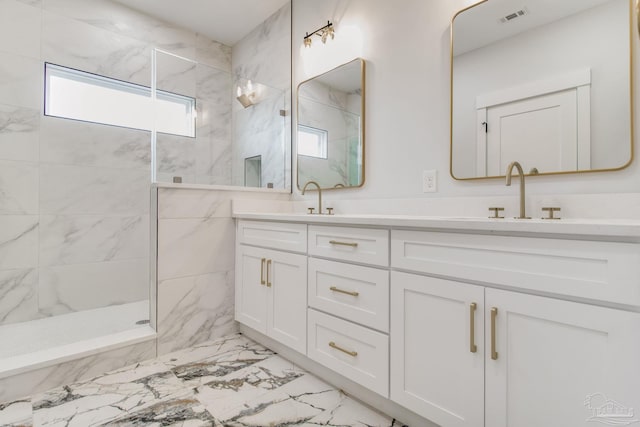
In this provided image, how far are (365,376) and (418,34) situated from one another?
183cm

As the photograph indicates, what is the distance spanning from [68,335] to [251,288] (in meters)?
1.23

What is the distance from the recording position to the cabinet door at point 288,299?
175 cm

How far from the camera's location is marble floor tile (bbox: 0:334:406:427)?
1.38 metres

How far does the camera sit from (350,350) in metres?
1.49

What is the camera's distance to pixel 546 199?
4.50ft

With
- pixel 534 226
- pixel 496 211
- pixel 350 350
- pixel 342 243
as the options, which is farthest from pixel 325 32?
pixel 350 350

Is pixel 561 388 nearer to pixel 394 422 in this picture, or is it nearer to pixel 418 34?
pixel 394 422

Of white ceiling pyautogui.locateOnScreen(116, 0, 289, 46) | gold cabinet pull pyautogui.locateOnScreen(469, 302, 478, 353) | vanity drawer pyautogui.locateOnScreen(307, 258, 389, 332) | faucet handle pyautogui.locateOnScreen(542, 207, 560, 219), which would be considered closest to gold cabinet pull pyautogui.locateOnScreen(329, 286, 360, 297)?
vanity drawer pyautogui.locateOnScreen(307, 258, 389, 332)

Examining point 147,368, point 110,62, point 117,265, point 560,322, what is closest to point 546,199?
point 560,322

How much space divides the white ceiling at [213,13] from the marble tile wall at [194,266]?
176 centimetres

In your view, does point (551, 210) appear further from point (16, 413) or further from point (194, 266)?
point (16, 413)

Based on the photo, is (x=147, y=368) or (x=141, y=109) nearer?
(x=147, y=368)

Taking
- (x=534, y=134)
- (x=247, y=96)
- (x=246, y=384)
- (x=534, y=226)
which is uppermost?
(x=247, y=96)

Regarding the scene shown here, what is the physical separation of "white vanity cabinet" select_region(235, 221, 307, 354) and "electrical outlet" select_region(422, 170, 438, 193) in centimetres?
72
